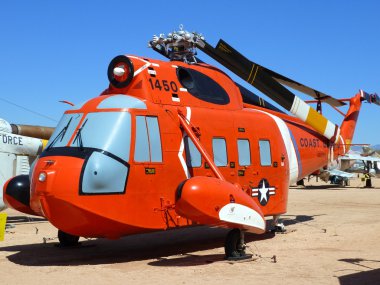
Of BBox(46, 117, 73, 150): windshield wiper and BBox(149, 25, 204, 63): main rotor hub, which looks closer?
BBox(46, 117, 73, 150): windshield wiper

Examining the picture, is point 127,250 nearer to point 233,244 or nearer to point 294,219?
point 233,244

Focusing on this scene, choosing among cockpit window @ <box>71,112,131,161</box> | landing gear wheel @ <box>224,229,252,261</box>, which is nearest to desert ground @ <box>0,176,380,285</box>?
landing gear wheel @ <box>224,229,252,261</box>

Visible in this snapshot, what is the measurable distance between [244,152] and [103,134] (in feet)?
11.2

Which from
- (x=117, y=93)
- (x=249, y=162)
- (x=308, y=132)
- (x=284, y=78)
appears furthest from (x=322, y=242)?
(x=117, y=93)

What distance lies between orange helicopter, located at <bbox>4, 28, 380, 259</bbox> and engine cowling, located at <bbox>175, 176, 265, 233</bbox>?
0.02 meters

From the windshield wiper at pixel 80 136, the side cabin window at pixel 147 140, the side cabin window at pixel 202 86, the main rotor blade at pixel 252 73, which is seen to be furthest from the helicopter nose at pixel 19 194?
the main rotor blade at pixel 252 73

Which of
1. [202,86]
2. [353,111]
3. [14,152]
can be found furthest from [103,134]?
[353,111]

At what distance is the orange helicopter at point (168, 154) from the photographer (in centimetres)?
808

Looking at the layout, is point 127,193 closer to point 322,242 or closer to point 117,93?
point 117,93

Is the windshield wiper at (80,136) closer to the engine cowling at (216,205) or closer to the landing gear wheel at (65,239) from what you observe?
the engine cowling at (216,205)

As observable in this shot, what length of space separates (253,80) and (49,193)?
16.1 ft

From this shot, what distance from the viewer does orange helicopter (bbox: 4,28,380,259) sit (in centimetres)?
808

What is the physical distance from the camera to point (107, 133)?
8.39 m

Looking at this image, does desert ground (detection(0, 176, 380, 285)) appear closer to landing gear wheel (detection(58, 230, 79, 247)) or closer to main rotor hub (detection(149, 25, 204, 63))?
landing gear wheel (detection(58, 230, 79, 247))
